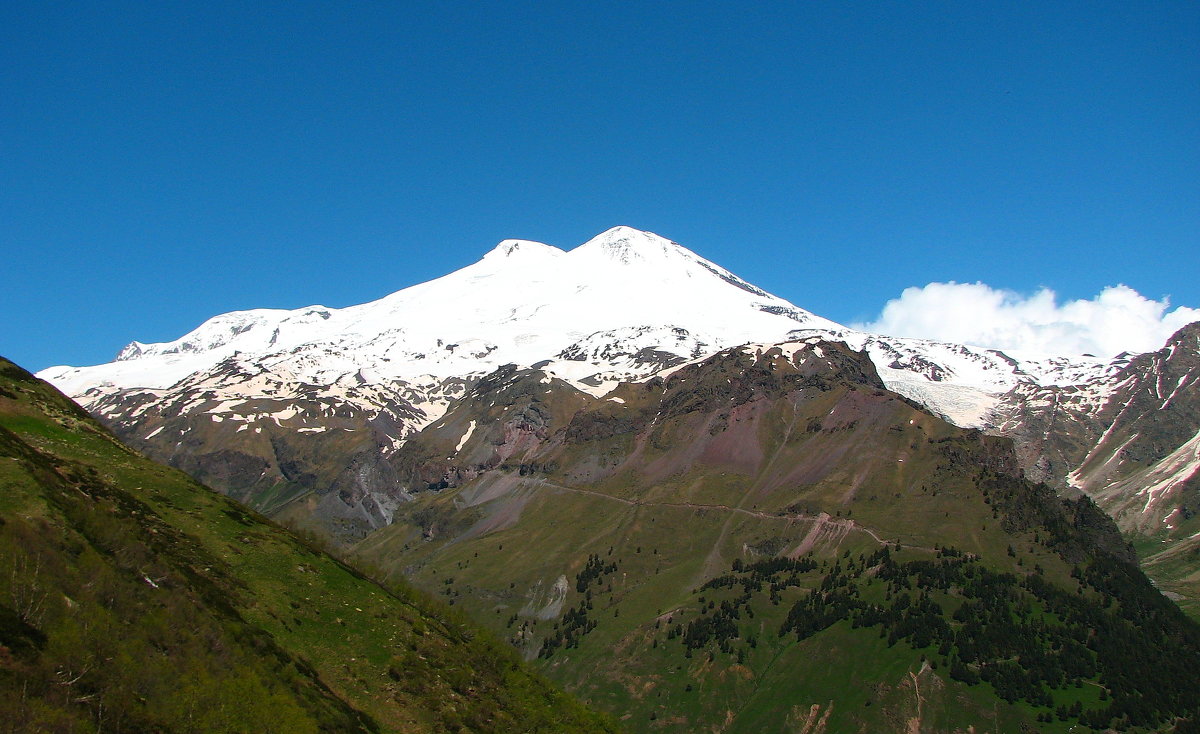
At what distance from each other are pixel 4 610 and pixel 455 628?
55365mm

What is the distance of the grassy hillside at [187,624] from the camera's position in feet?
112

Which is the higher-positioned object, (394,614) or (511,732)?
(394,614)

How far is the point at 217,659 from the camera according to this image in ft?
139

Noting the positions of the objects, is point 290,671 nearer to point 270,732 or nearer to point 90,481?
point 270,732

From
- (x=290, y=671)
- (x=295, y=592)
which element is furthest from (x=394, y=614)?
(x=290, y=671)

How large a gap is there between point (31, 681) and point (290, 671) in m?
18.4

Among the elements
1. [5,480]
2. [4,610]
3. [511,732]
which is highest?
[5,480]

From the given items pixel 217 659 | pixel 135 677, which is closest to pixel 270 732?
pixel 217 659

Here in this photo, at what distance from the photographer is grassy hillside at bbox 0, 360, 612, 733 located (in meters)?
34.1

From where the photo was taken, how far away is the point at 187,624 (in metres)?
43.4

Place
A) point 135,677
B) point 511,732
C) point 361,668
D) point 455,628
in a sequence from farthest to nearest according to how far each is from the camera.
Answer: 1. point 455,628
2. point 511,732
3. point 361,668
4. point 135,677

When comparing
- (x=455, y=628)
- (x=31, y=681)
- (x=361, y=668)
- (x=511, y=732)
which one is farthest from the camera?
(x=455, y=628)

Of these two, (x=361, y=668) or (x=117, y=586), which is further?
(x=361, y=668)

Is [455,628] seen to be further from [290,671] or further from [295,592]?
[290,671]
